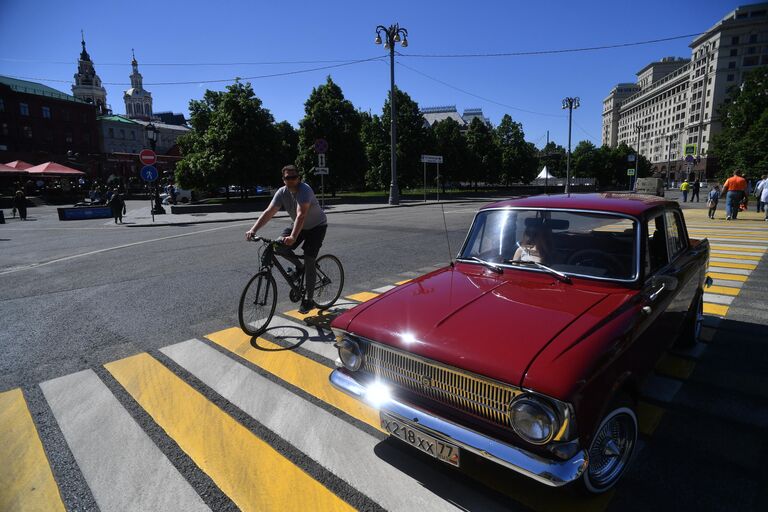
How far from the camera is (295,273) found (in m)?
5.44

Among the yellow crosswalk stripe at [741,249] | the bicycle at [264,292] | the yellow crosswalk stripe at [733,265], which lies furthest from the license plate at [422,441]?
the yellow crosswalk stripe at [741,249]

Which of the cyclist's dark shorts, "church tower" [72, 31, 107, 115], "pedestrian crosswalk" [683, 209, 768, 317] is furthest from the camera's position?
"church tower" [72, 31, 107, 115]

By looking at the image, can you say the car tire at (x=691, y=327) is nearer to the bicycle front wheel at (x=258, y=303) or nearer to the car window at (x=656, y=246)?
the car window at (x=656, y=246)

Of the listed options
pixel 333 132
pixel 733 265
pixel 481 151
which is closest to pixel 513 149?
pixel 481 151

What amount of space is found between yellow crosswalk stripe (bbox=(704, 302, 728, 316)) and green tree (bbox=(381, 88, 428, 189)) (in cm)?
3769

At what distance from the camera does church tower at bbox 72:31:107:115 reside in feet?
372

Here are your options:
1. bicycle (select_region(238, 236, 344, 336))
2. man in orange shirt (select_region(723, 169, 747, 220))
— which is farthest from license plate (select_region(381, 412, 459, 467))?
man in orange shirt (select_region(723, 169, 747, 220))

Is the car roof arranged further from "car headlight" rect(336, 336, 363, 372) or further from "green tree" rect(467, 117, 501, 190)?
"green tree" rect(467, 117, 501, 190)

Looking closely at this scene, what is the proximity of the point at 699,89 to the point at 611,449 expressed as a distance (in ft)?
471

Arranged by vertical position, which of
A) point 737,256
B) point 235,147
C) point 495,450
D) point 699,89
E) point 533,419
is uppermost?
point 699,89

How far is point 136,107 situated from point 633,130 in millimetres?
191926

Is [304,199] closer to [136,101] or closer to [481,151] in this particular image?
[481,151]

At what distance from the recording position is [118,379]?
3883 mm

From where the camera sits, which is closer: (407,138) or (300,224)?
(300,224)
